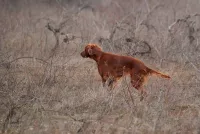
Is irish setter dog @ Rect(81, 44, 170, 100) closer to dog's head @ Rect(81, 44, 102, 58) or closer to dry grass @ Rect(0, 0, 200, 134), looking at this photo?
dog's head @ Rect(81, 44, 102, 58)

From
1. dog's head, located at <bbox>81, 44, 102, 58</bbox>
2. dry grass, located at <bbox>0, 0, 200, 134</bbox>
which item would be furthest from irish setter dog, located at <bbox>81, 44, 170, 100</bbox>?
dry grass, located at <bbox>0, 0, 200, 134</bbox>

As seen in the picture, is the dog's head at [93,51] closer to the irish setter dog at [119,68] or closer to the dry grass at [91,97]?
the irish setter dog at [119,68]

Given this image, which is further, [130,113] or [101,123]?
[130,113]

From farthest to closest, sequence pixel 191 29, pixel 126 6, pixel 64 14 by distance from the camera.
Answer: pixel 126 6 < pixel 64 14 < pixel 191 29

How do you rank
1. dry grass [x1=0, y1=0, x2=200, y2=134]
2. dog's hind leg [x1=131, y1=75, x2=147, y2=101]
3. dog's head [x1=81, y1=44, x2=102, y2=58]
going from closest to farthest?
dry grass [x1=0, y1=0, x2=200, y2=134]
dog's hind leg [x1=131, y1=75, x2=147, y2=101]
dog's head [x1=81, y1=44, x2=102, y2=58]

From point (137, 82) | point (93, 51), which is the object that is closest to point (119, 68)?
point (137, 82)

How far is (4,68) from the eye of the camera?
7.62 meters

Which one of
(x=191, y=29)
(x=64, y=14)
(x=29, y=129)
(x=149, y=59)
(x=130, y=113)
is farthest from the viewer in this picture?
(x=64, y=14)

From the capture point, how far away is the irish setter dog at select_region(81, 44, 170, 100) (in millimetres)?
7746

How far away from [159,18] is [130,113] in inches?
403

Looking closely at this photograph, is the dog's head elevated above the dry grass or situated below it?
above

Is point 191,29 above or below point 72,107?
above

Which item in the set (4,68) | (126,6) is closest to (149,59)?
(4,68)

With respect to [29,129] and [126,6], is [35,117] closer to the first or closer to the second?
[29,129]
